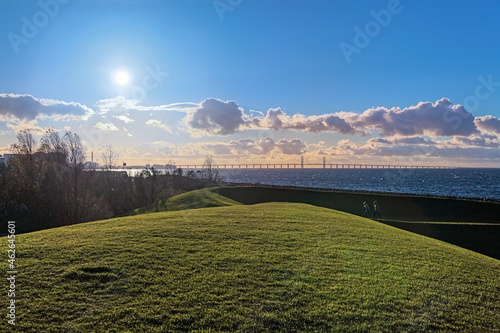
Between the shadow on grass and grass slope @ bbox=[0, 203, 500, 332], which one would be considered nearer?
grass slope @ bbox=[0, 203, 500, 332]

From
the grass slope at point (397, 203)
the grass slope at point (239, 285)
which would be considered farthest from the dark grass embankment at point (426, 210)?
the grass slope at point (239, 285)

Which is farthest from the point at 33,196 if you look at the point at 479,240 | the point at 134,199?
the point at 479,240

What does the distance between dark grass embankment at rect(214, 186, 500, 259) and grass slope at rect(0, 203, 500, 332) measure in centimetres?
1286

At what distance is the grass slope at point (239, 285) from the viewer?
22.4 ft

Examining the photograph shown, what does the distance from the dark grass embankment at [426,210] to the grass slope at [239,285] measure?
12.9 m

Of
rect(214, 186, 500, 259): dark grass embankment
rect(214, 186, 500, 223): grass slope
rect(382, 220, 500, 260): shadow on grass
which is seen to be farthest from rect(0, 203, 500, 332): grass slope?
rect(214, 186, 500, 223): grass slope

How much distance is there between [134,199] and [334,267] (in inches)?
2100

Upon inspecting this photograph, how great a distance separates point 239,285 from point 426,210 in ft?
127

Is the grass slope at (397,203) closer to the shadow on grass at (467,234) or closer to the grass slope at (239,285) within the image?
the shadow on grass at (467,234)

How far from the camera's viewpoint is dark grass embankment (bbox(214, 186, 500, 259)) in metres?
24.4

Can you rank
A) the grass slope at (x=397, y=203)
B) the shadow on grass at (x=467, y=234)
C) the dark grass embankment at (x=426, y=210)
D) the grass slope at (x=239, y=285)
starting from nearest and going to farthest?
1. the grass slope at (x=239, y=285)
2. the shadow on grass at (x=467, y=234)
3. the dark grass embankment at (x=426, y=210)
4. the grass slope at (x=397, y=203)

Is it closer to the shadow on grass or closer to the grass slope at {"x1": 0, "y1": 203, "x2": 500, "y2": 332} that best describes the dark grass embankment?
the shadow on grass

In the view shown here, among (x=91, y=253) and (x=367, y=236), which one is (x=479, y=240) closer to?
(x=367, y=236)

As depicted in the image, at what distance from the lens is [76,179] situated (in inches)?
1474
